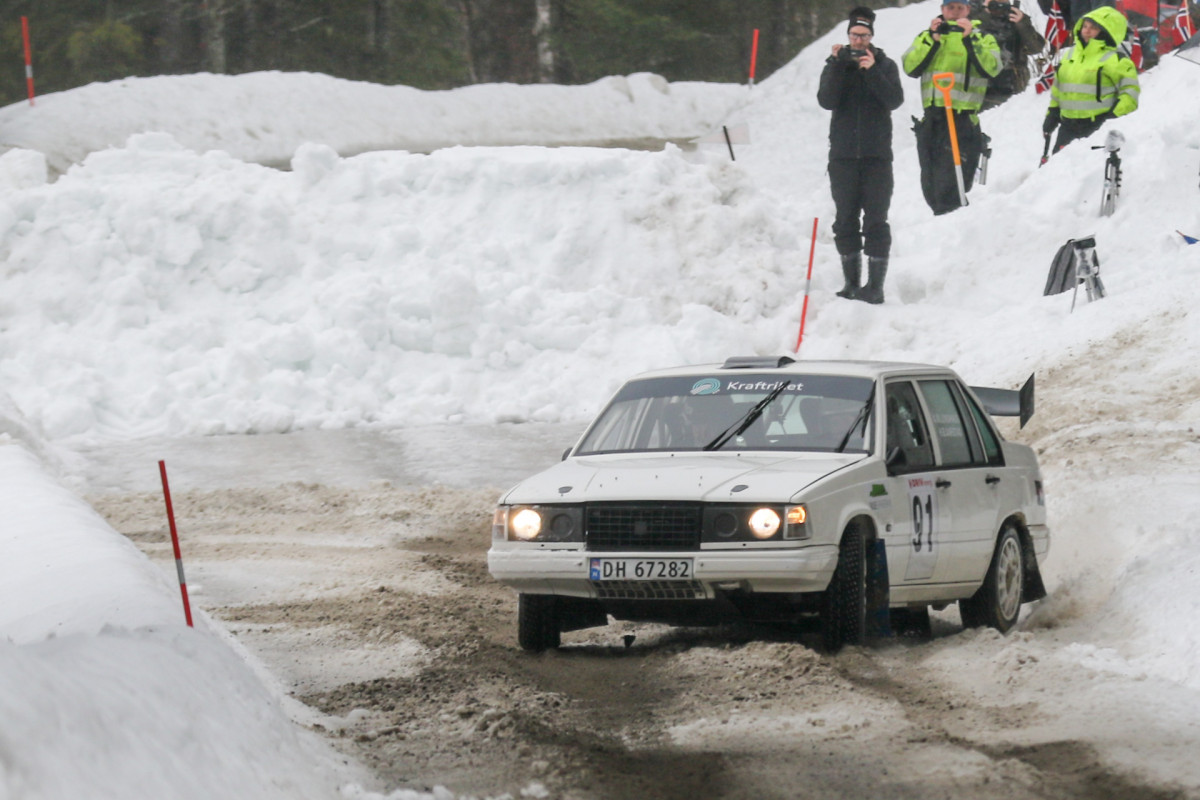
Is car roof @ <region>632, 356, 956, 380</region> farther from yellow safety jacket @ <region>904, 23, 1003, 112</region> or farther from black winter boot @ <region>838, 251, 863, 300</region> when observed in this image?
yellow safety jacket @ <region>904, 23, 1003, 112</region>

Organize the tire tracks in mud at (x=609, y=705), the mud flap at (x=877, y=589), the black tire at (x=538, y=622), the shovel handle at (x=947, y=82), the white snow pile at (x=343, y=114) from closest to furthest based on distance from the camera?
1. the tire tracks in mud at (x=609, y=705)
2. the mud flap at (x=877, y=589)
3. the black tire at (x=538, y=622)
4. the shovel handle at (x=947, y=82)
5. the white snow pile at (x=343, y=114)

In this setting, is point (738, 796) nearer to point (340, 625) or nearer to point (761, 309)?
point (340, 625)

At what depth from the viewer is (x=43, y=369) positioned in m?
16.9

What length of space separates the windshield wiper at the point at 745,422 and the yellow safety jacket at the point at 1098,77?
38.2ft

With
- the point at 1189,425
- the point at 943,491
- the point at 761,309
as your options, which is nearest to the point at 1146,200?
the point at 761,309

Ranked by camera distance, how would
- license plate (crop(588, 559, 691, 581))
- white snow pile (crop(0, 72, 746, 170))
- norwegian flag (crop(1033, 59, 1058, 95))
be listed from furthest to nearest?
norwegian flag (crop(1033, 59, 1058, 95)) → white snow pile (crop(0, 72, 746, 170)) → license plate (crop(588, 559, 691, 581))

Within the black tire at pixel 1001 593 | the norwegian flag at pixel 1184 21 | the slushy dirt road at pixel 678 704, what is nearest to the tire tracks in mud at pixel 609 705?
the slushy dirt road at pixel 678 704

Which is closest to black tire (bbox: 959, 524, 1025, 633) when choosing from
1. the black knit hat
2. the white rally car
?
the white rally car

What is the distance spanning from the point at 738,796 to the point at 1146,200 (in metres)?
14.4

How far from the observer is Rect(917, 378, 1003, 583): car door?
8.21 m

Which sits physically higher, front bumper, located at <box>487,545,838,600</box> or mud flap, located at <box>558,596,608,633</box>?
front bumper, located at <box>487,545,838,600</box>

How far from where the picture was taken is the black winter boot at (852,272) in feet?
59.8

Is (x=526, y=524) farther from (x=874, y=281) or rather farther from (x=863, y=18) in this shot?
(x=874, y=281)

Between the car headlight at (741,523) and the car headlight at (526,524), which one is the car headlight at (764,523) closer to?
the car headlight at (741,523)
